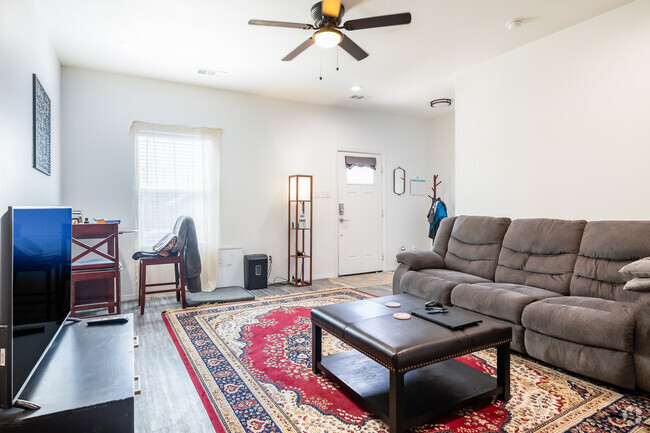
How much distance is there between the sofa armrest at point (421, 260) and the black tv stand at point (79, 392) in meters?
2.78

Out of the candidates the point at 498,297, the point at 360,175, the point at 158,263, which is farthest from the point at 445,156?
the point at 158,263

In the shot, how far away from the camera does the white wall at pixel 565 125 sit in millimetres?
2943

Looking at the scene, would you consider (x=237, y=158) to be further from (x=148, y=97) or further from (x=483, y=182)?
(x=483, y=182)

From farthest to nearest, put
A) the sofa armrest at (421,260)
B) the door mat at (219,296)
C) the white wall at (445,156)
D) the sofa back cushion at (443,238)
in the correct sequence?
the white wall at (445,156)
the door mat at (219,296)
the sofa back cushion at (443,238)
the sofa armrest at (421,260)

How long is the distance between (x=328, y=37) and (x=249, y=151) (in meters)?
2.65

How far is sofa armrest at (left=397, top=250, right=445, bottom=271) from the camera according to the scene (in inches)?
148

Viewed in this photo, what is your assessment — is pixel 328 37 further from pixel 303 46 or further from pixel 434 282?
pixel 434 282

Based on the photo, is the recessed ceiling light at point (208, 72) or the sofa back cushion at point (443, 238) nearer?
the sofa back cushion at point (443, 238)

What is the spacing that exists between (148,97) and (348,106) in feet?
9.66

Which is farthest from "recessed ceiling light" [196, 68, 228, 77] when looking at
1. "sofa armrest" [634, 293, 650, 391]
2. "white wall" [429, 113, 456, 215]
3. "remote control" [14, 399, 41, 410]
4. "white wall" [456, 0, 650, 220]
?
"sofa armrest" [634, 293, 650, 391]

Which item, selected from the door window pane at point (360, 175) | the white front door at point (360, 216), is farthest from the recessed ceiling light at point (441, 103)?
the door window pane at point (360, 175)

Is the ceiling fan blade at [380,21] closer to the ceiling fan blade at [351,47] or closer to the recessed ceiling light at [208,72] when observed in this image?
the ceiling fan blade at [351,47]

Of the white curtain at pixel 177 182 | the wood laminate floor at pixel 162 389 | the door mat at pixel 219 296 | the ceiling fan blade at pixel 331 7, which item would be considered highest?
the ceiling fan blade at pixel 331 7

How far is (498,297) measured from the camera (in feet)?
9.11
